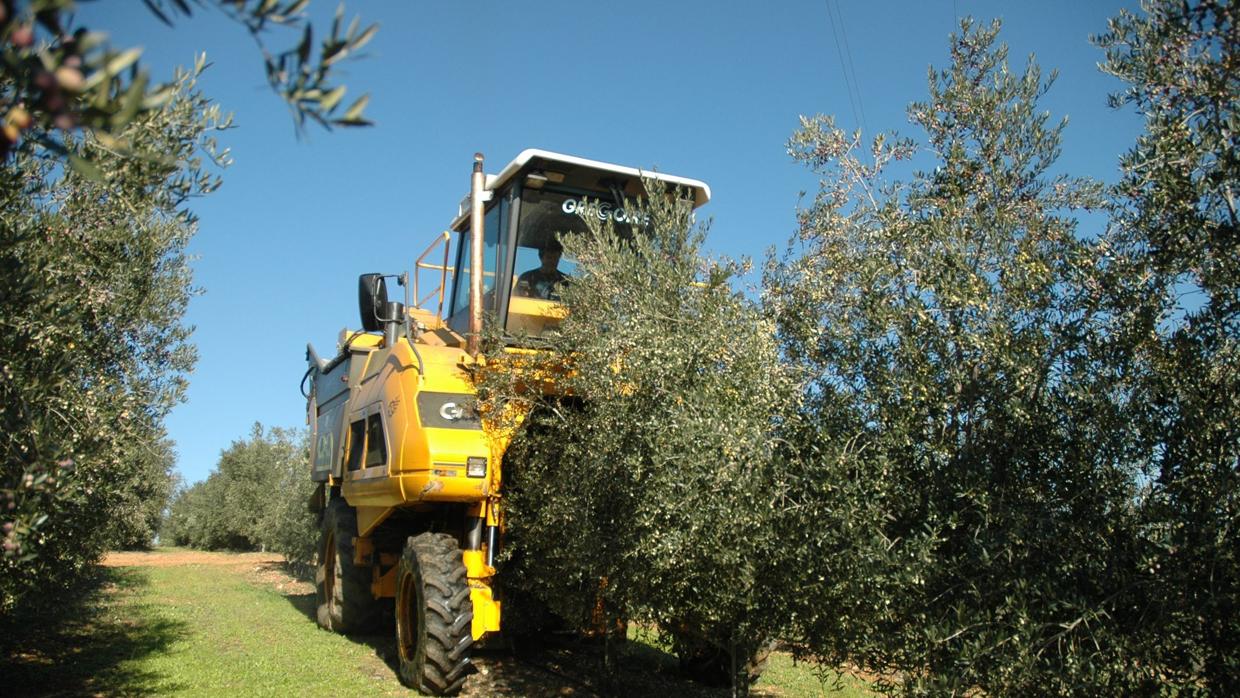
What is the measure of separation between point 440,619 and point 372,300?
15.0 feet

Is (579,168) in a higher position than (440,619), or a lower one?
higher

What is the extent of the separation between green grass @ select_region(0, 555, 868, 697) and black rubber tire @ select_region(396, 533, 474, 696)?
0.48 m

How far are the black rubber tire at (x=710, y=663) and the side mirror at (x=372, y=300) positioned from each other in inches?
208

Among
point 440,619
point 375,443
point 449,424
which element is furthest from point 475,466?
point 375,443

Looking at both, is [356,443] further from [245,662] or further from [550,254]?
[550,254]

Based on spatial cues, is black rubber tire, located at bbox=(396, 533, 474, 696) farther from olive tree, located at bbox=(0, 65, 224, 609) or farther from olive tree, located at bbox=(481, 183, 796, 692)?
A: olive tree, located at bbox=(0, 65, 224, 609)

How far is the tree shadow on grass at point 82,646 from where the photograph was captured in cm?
935

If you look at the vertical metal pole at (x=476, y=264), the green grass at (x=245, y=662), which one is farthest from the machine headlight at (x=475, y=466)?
the green grass at (x=245, y=662)

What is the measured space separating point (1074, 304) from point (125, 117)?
15.3 ft

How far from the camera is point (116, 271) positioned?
32.3 ft

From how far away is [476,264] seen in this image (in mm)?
9070

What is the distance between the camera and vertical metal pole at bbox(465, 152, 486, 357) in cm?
907

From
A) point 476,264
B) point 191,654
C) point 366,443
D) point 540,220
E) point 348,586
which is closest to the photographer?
point 476,264

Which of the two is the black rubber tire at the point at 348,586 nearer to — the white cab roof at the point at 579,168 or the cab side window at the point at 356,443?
the cab side window at the point at 356,443
